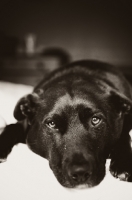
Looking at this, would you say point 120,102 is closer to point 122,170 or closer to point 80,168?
point 122,170

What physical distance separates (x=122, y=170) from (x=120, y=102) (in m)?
0.58

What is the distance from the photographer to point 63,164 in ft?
4.63

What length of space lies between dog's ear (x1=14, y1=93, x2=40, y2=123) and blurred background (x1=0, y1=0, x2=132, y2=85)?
4.62m

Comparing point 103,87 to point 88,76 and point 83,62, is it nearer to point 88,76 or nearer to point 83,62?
point 88,76

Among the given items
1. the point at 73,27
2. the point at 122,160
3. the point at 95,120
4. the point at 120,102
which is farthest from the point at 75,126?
the point at 73,27

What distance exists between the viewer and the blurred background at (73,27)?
21.5 ft

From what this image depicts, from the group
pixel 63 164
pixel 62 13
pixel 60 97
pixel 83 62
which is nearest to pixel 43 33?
pixel 62 13

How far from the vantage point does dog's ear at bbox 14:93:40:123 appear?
1.91m

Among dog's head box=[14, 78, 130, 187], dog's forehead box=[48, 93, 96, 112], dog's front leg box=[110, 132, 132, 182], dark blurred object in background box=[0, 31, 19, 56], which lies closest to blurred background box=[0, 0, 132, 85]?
dark blurred object in background box=[0, 31, 19, 56]

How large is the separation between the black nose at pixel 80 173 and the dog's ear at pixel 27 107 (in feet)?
2.45

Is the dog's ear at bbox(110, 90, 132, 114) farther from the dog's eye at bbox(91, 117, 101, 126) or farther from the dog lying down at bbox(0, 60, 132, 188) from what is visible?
the dog's eye at bbox(91, 117, 101, 126)

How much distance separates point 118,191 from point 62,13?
6.13m

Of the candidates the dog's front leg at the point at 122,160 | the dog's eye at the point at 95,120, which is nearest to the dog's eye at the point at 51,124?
the dog's eye at the point at 95,120

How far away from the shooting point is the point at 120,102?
6.08 ft
